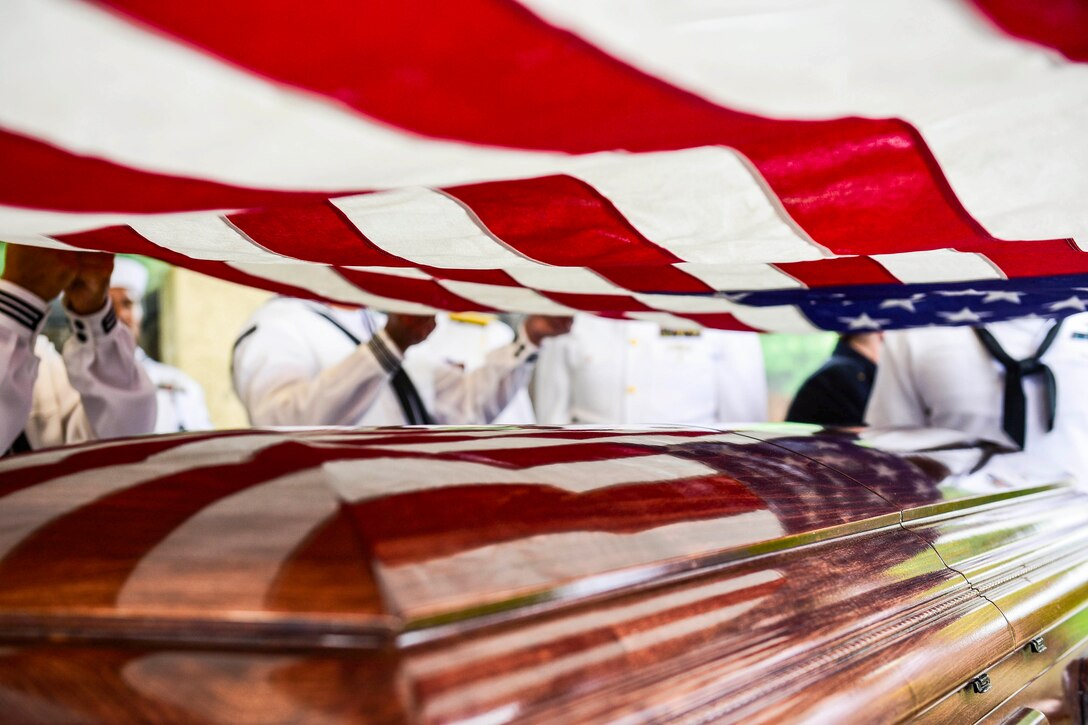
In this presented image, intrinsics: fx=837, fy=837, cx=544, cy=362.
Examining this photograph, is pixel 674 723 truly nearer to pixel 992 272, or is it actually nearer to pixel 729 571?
pixel 729 571

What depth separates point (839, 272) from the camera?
5.08ft

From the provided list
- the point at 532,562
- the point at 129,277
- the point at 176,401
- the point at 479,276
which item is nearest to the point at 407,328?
the point at 479,276

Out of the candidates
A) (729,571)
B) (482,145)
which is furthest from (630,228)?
(729,571)

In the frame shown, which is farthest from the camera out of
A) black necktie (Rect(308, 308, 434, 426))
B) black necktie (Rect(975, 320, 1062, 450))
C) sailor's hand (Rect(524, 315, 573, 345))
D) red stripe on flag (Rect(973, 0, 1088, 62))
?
black necktie (Rect(308, 308, 434, 426))

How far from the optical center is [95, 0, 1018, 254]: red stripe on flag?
610mm

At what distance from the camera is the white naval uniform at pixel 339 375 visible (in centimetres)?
281

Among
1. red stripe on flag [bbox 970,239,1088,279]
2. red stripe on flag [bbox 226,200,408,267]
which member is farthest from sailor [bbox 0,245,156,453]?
red stripe on flag [bbox 970,239,1088,279]

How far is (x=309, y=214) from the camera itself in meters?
1.16

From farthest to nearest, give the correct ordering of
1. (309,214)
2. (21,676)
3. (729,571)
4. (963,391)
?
(963,391), (309,214), (729,571), (21,676)

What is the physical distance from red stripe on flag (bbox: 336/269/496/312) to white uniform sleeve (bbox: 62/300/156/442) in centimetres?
58

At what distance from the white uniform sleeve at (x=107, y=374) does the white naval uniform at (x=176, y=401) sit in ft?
10.3

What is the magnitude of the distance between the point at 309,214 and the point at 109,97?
1.69 ft

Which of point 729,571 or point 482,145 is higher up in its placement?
point 482,145

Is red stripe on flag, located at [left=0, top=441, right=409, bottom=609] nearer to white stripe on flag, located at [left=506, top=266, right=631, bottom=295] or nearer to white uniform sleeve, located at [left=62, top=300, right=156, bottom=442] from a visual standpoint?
white stripe on flag, located at [left=506, top=266, right=631, bottom=295]
